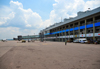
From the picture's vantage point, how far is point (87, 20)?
4734 centimetres

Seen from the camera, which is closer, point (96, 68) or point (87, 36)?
point (96, 68)

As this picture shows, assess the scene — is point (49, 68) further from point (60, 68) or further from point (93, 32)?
point (93, 32)

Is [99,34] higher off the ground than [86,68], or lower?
higher

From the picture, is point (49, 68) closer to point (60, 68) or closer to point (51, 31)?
point (60, 68)

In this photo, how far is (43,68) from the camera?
6.47m

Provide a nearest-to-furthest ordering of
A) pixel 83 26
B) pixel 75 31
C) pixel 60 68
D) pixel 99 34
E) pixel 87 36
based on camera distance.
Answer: pixel 60 68, pixel 99 34, pixel 87 36, pixel 83 26, pixel 75 31

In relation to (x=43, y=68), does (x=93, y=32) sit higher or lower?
higher

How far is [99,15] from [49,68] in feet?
128

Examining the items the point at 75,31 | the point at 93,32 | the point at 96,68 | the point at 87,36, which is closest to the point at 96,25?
the point at 93,32

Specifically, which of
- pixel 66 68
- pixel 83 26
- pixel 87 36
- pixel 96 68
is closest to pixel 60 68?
pixel 66 68

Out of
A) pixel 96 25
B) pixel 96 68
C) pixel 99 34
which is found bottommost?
pixel 96 68

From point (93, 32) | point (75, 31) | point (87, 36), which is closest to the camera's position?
point (93, 32)

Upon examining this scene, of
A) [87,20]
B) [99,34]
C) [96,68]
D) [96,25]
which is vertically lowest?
[96,68]

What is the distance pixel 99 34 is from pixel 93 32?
3338mm
